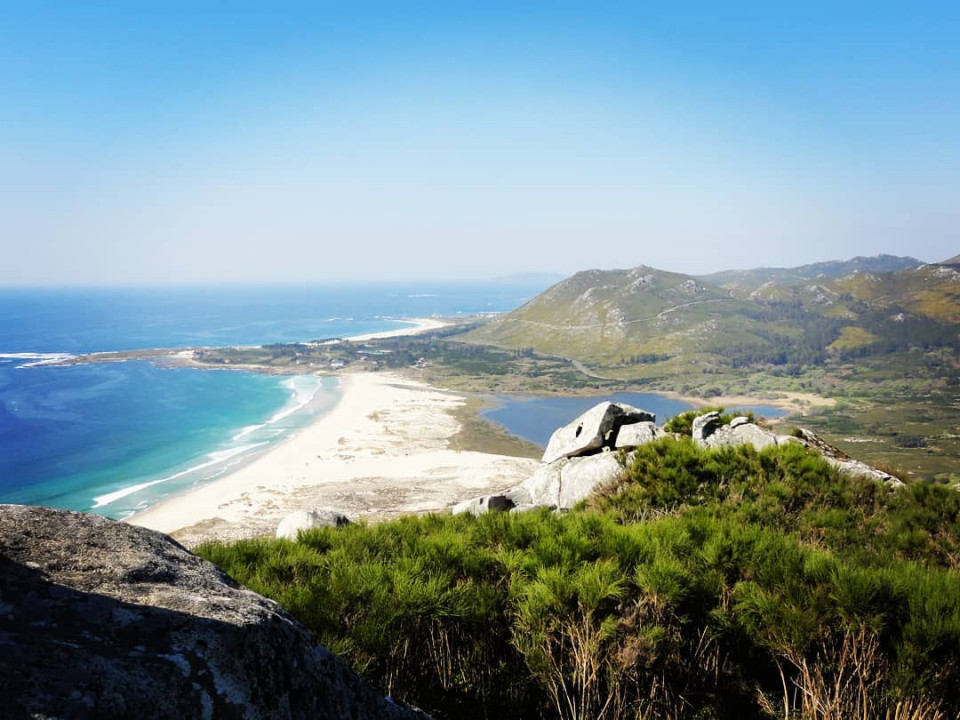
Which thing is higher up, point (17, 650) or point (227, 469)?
point (17, 650)

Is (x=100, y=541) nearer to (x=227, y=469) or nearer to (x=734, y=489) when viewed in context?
(x=734, y=489)

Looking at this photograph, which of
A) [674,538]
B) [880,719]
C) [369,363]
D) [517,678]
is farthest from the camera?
[369,363]

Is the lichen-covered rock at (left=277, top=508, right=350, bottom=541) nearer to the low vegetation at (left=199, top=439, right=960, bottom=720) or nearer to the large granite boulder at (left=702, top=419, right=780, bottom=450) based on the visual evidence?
the low vegetation at (left=199, top=439, right=960, bottom=720)

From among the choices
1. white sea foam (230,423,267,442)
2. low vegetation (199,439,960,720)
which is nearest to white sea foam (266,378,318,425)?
white sea foam (230,423,267,442)

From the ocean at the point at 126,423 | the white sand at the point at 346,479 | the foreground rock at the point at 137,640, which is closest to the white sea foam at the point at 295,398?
the ocean at the point at 126,423

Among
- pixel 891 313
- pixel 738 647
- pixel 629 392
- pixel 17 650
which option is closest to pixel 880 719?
pixel 738 647

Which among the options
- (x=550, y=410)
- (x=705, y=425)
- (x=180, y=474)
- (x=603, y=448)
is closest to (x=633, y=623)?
(x=705, y=425)
